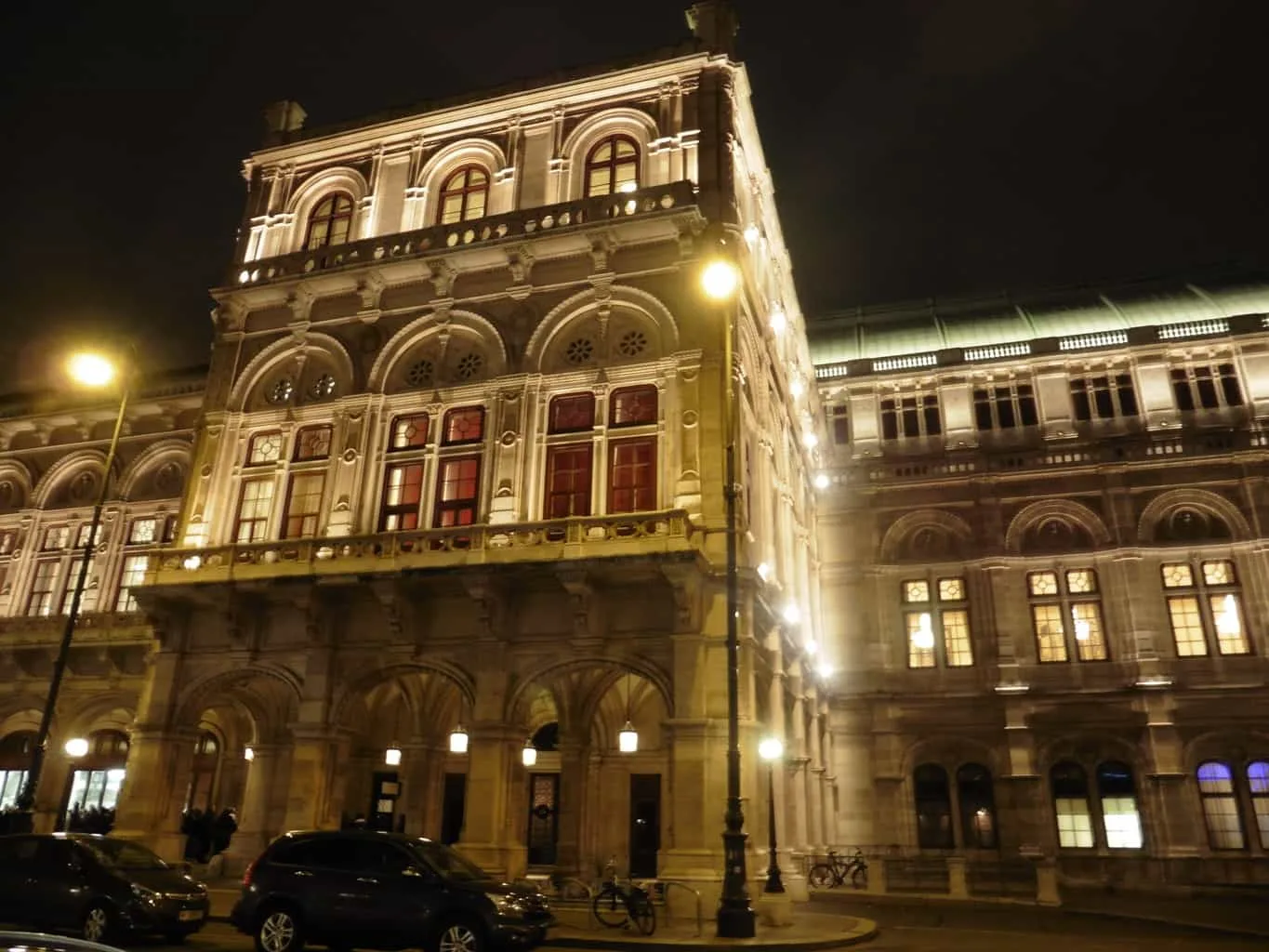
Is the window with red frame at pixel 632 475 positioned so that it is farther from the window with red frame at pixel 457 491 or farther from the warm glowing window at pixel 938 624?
the warm glowing window at pixel 938 624

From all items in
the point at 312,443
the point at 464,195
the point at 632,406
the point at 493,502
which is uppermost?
the point at 464,195

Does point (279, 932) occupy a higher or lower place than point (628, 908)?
lower

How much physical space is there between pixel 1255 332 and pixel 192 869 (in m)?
40.0

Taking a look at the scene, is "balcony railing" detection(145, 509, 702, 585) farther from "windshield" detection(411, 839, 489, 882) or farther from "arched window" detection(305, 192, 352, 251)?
"arched window" detection(305, 192, 352, 251)

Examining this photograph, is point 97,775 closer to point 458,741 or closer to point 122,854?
point 458,741

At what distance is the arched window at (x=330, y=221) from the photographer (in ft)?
94.3

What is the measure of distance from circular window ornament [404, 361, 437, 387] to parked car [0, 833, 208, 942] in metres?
13.7

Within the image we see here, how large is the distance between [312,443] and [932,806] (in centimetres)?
2421

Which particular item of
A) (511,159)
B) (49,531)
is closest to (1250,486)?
(511,159)

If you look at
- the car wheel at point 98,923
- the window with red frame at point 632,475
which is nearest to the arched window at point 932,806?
the window with red frame at point 632,475

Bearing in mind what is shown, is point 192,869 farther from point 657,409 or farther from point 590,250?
point 590,250

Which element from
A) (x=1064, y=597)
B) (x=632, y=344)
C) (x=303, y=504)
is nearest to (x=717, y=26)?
(x=632, y=344)

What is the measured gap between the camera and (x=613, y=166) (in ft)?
88.0

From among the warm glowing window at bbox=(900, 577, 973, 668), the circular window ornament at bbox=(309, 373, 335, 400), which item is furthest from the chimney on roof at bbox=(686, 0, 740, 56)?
the warm glowing window at bbox=(900, 577, 973, 668)
